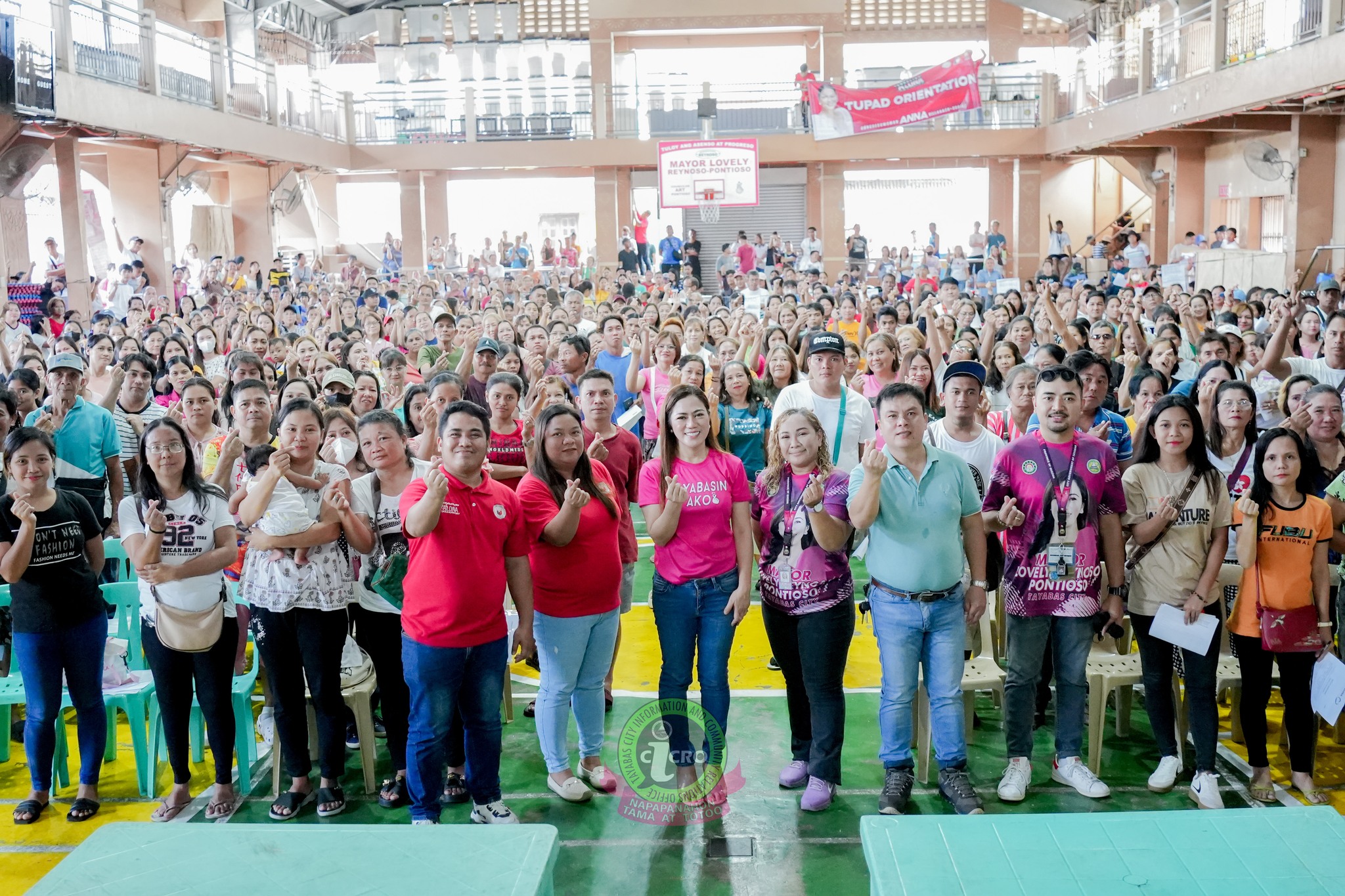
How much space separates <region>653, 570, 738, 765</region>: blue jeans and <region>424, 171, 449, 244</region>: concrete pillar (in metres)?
25.9

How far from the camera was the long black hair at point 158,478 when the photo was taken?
4777 mm

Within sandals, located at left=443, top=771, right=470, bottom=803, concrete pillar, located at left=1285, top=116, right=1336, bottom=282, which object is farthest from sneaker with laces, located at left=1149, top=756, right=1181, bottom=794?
concrete pillar, located at left=1285, top=116, right=1336, bottom=282

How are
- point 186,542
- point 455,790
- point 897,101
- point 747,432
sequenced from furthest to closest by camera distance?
point 897,101, point 747,432, point 455,790, point 186,542

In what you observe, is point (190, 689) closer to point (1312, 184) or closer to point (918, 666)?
point (918, 666)

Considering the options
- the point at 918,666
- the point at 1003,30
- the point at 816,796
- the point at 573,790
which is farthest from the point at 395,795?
the point at 1003,30

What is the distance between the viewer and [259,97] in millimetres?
22703

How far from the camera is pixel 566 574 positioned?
4719mm

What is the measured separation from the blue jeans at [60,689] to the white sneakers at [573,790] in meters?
1.96

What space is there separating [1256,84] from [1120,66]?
20.8 feet

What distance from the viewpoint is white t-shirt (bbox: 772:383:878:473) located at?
625cm

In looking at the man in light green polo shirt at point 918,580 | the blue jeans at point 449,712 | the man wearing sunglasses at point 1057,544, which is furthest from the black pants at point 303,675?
the man wearing sunglasses at point 1057,544

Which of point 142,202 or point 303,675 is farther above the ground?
point 142,202

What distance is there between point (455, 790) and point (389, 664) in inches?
24.0

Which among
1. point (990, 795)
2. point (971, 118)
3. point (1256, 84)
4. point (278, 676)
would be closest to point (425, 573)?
point (278, 676)
